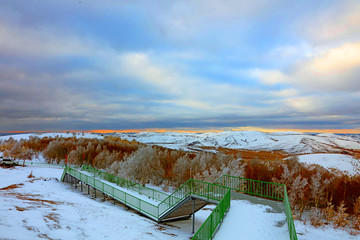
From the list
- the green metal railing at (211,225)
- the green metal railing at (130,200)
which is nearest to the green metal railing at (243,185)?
the green metal railing at (211,225)

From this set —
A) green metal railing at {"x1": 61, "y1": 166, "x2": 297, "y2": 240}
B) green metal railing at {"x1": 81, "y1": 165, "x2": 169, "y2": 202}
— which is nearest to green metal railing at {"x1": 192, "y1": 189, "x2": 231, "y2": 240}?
green metal railing at {"x1": 61, "y1": 166, "x2": 297, "y2": 240}

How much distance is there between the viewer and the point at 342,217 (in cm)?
2009

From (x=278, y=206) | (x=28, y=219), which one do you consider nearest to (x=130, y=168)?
(x=28, y=219)

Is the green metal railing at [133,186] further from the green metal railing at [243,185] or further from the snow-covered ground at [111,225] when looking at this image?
the green metal railing at [243,185]

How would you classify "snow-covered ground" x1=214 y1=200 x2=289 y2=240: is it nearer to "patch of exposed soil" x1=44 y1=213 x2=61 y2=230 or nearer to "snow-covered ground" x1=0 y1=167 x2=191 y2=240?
"snow-covered ground" x1=0 y1=167 x2=191 y2=240

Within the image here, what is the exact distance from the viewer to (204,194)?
57.8ft

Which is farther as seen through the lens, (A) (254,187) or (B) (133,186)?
(B) (133,186)

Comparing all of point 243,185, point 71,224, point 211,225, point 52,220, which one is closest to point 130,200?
point 71,224

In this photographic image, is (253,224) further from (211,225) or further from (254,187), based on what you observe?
(254,187)

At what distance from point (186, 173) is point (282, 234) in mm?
30213

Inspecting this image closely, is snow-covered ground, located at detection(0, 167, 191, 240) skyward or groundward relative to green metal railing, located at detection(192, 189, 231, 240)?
groundward

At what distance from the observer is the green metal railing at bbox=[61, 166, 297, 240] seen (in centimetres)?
1033

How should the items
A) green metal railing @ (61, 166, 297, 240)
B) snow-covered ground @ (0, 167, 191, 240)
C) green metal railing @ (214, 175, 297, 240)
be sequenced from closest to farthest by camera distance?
green metal railing @ (61, 166, 297, 240) < green metal railing @ (214, 175, 297, 240) < snow-covered ground @ (0, 167, 191, 240)

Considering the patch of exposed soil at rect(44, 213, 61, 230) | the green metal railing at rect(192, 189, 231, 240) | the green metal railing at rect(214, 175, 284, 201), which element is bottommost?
the patch of exposed soil at rect(44, 213, 61, 230)
